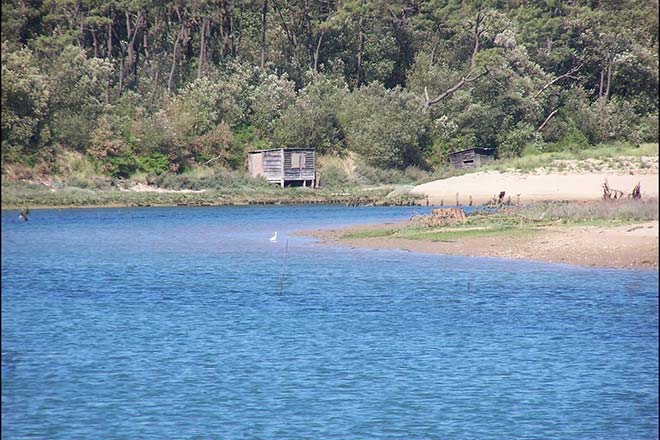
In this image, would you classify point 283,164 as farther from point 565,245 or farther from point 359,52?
point 565,245

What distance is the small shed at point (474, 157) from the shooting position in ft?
299

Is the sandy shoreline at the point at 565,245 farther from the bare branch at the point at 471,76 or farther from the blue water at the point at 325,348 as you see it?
the bare branch at the point at 471,76

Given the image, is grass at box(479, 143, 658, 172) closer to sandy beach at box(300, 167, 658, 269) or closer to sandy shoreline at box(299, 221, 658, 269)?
sandy beach at box(300, 167, 658, 269)

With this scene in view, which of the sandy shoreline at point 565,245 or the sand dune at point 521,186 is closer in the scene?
the sandy shoreline at point 565,245

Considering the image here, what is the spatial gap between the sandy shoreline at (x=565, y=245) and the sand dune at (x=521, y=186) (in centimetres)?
1100

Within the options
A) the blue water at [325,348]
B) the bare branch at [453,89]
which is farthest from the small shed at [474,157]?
the blue water at [325,348]

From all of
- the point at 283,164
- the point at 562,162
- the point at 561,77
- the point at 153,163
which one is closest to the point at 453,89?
the point at 561,77

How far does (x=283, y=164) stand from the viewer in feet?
286

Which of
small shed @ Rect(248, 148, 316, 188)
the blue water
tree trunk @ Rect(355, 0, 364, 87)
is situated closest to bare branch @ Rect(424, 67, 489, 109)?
tree trunk @ Rect(355, 0, 364, 87)

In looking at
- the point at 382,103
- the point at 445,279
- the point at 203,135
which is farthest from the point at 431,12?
the point at 445,279

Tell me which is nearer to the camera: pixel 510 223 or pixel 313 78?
pixel 510 223

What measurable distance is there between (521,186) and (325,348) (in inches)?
1848

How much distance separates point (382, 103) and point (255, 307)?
59222 mm

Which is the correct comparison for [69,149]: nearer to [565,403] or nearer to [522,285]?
[522,285]
